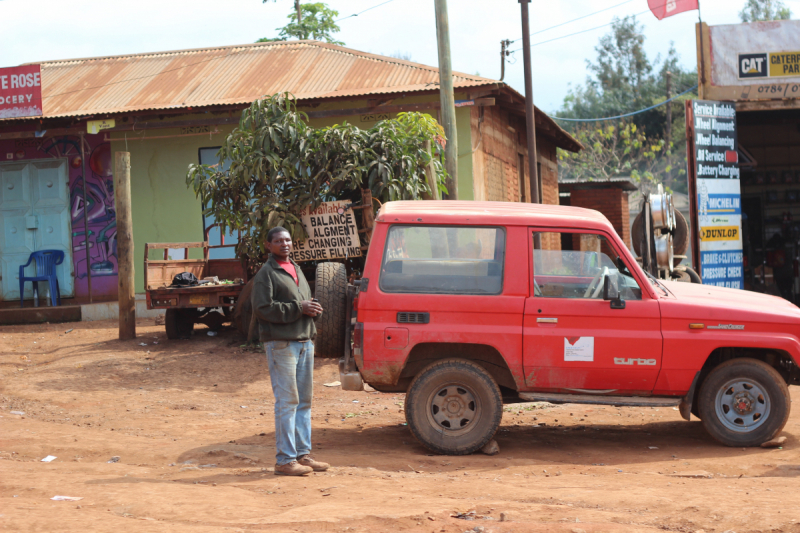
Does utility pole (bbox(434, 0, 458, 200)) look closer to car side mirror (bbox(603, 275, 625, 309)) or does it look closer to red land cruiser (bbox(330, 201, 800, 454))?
red land cruiser (bbox(330, 201, 800, 454))

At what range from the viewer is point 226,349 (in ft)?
38.7

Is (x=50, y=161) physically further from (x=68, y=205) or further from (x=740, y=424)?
(x=740, y=424)

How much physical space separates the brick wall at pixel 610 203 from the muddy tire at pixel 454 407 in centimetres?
1773

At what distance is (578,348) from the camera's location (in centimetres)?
648

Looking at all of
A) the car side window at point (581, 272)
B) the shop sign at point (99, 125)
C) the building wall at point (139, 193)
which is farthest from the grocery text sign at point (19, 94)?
the car side window at point (581, 272)

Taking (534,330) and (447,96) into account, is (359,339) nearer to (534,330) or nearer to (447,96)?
(534,330)

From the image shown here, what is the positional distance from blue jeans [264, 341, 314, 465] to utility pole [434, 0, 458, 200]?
19.7ft

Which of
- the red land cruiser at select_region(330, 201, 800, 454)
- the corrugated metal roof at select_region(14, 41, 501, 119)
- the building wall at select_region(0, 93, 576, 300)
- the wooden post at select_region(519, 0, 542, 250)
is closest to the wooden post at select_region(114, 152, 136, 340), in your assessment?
the corrugated metal roof at select_region(14, 41, 501, 119)

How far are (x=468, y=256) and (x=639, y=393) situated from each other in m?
1.89

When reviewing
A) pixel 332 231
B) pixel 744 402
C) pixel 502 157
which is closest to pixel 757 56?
pixel 502 157

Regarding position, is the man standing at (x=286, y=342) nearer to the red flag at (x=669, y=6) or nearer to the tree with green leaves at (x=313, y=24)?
the red flag at (x=669, y=6)

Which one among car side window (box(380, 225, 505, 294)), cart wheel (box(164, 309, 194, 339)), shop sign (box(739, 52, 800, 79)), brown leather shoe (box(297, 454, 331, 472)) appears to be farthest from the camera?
shop sign (box(739, 52, 800, 79))

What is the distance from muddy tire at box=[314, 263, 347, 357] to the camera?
680 centimetres

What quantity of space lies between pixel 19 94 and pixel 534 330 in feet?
43.1
